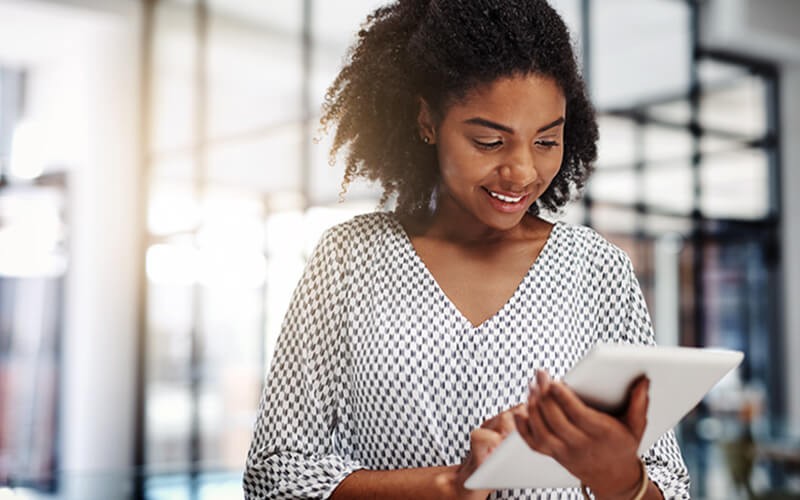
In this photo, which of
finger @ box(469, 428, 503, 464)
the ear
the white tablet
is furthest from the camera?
the ear

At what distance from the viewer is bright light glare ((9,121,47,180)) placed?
5824 millimetres

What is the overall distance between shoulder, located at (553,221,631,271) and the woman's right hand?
0.90ft

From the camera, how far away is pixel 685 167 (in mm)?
6590

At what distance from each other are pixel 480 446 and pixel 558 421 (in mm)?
143

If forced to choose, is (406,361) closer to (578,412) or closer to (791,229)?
(578,412)

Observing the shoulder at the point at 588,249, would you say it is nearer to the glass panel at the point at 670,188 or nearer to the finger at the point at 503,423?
the finger at the point at 503,423

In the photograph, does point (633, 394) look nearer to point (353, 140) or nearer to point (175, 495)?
point (353, 140)

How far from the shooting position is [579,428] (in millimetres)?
780

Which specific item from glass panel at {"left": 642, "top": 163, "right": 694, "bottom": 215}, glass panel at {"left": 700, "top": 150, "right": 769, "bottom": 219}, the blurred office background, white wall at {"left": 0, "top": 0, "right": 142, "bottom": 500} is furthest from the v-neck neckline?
glass panel at {"left": 700, "top": 150, "right": 769, "bottom": 219}

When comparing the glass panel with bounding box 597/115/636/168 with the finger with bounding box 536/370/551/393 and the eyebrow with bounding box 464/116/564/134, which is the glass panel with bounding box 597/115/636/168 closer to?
the eyebrow with bounding box 464/116/564/134

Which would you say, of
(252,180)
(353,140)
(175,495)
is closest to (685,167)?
(252,180)

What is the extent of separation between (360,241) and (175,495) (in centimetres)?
139

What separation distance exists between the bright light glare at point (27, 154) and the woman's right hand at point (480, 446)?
5.52m

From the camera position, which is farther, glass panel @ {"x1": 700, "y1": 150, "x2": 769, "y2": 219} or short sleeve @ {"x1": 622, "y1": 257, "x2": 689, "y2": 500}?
glass panel @ {"x1": 700, "y1": 150, "x2": 769, "y2": 219}
